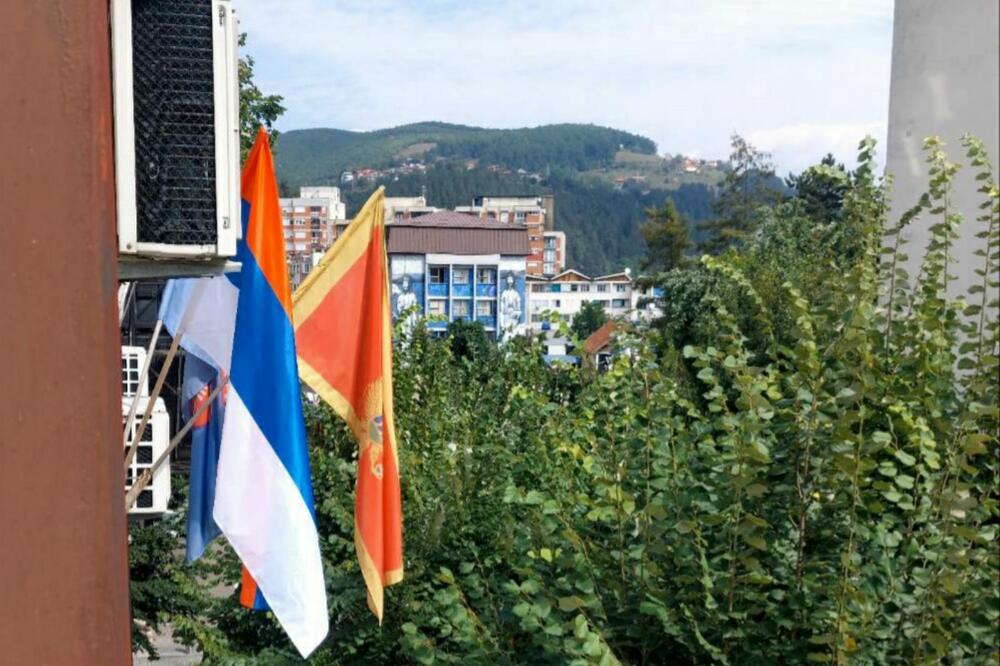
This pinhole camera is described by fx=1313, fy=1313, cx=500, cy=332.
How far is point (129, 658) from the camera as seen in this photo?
8.45 ft

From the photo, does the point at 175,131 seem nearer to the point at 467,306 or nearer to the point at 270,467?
the point at 270,467

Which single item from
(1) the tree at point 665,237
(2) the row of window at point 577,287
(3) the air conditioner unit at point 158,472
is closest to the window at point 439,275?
(1) the tree at point 665,237

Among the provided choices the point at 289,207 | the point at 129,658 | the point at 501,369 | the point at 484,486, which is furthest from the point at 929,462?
the point at 289,207

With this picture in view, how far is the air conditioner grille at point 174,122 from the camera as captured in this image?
295cm

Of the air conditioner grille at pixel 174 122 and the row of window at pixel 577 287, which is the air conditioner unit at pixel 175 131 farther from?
the row of window at pixel 577 287

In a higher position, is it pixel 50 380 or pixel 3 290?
pixel 3 290

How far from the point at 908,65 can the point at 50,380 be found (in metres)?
2.10

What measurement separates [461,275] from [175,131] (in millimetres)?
115932

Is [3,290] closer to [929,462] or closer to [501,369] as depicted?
[929,462]

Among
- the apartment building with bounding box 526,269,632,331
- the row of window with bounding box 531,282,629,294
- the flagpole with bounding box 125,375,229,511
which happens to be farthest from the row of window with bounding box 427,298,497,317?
the flagpole with bounding box 125,375,229,511

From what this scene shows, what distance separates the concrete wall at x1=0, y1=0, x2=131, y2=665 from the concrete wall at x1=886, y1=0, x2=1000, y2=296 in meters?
1.67

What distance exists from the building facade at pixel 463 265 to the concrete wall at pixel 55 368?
113m

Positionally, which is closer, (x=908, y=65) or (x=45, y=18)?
(x=45, y=18)

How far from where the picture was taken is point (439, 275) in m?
118
